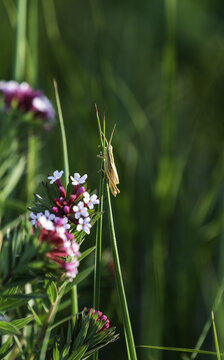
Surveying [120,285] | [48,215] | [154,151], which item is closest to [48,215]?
[48,215]

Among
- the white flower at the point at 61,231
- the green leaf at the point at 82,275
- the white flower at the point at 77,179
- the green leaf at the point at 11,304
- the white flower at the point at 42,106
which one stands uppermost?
the white flower at the point at 42,106

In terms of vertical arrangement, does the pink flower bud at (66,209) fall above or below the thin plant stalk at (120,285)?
above

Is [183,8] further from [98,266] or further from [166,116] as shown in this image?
[98,266]

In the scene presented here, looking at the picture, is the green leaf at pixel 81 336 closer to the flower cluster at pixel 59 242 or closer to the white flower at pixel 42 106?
the flower cluster at pixel 59 242

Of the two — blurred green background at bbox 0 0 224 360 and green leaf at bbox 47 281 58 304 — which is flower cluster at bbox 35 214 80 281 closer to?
green leaf at bbox 47 281 58 304

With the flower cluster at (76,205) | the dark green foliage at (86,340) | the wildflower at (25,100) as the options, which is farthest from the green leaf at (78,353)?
the wildflower at (25,100)

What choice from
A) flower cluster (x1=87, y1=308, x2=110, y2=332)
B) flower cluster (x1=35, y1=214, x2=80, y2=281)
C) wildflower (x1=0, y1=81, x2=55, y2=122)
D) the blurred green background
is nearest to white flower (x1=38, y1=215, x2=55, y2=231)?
flower cluster (x1=35, y1=214, x2=80, y2=281)
